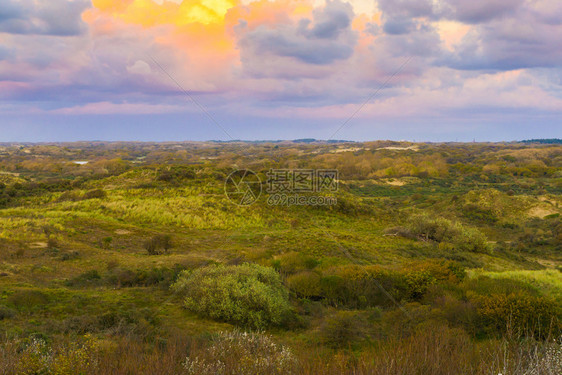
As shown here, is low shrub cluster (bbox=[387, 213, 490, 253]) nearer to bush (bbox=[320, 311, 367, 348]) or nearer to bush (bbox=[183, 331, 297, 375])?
bush (bbox=[320, 311, 367, 348])

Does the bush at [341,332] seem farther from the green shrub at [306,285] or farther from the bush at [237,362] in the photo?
the green shrub at [306,285]

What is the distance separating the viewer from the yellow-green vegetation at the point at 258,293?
441cm

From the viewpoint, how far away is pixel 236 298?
27.9 feet

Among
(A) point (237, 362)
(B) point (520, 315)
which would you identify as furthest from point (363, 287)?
(A) point (237, 362)

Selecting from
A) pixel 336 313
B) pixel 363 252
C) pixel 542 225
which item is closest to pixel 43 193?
pixel 363 252

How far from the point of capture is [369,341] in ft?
22.7

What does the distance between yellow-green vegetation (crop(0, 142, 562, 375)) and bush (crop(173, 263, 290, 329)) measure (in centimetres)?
4

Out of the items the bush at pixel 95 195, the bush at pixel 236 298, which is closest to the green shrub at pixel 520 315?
the bush at pixel 236 298

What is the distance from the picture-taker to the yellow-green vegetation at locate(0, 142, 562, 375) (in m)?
4.41

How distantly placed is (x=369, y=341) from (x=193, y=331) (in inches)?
157

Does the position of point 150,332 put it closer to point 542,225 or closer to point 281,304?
point 281,304

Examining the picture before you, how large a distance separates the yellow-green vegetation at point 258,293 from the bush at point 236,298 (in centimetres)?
4

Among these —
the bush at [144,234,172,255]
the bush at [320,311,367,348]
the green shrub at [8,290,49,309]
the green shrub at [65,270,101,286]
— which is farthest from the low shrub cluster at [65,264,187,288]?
the bush at [320,311,367,348]

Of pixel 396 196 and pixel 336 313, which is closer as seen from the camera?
pixel 336 313
